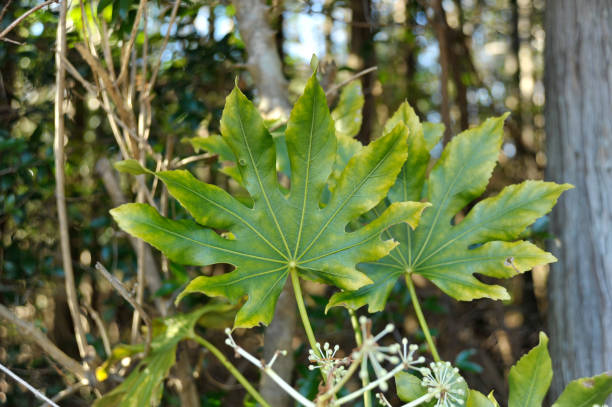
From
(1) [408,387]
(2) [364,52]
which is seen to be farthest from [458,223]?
(2) [364,52]

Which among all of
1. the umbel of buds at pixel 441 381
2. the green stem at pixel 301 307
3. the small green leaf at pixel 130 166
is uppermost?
the small green leaf at pixel 130 166

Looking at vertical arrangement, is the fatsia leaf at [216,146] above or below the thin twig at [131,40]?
below

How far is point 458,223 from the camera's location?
97 centimetres

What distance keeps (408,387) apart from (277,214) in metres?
0.35

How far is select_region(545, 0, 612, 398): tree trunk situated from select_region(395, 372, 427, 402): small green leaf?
25.7 inches

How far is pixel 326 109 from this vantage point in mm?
801

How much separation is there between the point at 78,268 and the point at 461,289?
1365 millimetres

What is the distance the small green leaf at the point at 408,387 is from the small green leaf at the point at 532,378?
0.14 metres

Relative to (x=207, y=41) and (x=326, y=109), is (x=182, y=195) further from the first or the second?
(x=207, y=41)

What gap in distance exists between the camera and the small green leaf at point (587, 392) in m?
0.78

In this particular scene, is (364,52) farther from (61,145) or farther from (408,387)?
(408,387)

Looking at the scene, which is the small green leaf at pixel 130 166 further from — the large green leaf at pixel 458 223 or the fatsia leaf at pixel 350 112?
the fatsia leaf at pixel 350 112

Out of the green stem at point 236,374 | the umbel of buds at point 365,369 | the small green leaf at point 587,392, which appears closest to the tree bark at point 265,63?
the green stem at point 236,374

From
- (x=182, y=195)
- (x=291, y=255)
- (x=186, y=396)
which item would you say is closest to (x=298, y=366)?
(x=186, y=396)
